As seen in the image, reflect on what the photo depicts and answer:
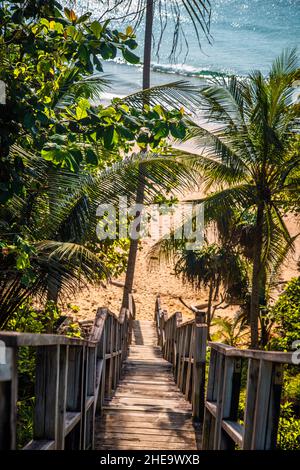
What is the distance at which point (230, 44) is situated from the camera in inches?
2876

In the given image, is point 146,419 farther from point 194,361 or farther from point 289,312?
point 289,312

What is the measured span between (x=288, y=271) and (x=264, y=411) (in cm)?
2247

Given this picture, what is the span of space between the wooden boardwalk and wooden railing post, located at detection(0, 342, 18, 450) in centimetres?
280

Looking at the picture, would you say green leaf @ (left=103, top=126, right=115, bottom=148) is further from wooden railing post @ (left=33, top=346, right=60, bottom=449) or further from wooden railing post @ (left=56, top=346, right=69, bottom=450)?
wooden railing post @ (left=33, top=346, right=60, bottom=449)

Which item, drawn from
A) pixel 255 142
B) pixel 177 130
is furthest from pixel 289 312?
pixel 177 130

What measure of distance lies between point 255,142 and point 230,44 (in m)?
66.8

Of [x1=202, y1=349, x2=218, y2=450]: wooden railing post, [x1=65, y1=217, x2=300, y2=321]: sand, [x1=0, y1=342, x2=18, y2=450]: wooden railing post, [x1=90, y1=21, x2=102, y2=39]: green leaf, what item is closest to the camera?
[x1=0, y1=342, x2=18, y2=450]: wooden railing post

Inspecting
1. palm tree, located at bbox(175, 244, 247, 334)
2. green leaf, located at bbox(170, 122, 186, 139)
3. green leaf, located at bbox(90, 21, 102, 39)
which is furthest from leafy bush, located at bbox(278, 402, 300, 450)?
palm tree, located at bbox(175, 244, 247, 334)

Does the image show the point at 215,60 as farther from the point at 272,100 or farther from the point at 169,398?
the point at 169,398

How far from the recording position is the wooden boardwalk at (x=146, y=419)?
15.8 ft

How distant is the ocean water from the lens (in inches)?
1836

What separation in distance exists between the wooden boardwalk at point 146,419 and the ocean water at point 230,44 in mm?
30682

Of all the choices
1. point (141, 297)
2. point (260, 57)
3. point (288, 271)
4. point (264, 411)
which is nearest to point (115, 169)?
point (264, 411)

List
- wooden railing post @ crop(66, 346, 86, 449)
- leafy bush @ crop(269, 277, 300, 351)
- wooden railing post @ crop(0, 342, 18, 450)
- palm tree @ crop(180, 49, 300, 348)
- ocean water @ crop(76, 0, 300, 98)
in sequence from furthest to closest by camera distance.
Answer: ocean water @ crop(76, 0, 300, 98)
leafy bush @ crop(269, 277, 300, 351)
palm tree @ crop(180, 49, 300, 348)
wooden railing post @ crop(66, 346, 86, 449)
wooden railing post @ crop(0, 342, 18, 450)
